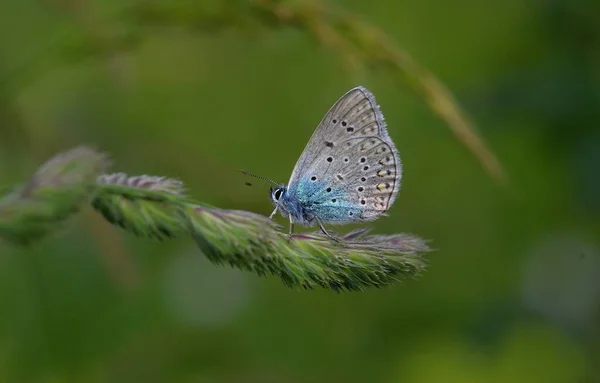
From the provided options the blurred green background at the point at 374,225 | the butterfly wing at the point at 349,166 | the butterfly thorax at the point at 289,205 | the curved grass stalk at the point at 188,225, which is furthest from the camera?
the blurred green background at the point at 374,225

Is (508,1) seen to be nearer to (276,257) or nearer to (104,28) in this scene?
(104,28)

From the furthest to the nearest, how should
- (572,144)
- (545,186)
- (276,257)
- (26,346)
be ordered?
(545,186) < (572,144) < (26,346) < (276,257)

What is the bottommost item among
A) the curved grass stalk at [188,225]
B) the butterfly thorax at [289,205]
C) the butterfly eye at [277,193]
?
the curved grass stalk at [188,225]

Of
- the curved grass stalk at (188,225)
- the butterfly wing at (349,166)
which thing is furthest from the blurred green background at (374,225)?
the curved grass stalk at (188,225)

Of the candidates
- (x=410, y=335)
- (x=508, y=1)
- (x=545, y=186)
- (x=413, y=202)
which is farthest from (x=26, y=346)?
(x=508, y=1)

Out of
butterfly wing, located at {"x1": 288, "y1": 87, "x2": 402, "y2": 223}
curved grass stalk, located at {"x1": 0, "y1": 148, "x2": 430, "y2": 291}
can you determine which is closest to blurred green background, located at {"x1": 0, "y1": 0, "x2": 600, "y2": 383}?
butterfly wing, located at {"x1": 288, "y1": 87, "x2": 402, "y2": 223}

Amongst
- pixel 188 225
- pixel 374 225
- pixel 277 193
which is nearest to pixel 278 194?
pixel 277 193

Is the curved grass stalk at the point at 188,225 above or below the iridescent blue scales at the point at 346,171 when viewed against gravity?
below

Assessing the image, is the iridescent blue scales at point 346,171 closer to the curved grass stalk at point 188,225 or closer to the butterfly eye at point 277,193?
the butterfly eye at point 277,193
